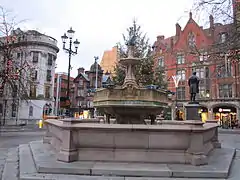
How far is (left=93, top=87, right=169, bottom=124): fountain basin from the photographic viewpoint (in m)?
8.89

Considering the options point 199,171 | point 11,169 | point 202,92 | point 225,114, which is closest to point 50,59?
point 202,92

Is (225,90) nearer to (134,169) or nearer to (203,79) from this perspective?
(203,79)

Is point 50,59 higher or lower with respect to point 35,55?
lower

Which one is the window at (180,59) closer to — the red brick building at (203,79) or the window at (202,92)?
the red brick building at (203,79)

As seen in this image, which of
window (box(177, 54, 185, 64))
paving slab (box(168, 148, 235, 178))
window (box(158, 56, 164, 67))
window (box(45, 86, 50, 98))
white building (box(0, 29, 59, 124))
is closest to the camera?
paving slab (box(168, 148, 235, 178))

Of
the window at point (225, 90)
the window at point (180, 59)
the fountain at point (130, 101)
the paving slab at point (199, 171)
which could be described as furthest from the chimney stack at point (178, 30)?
the paving slab at point (199, 171)

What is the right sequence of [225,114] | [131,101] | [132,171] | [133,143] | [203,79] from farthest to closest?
1. [203,79]
2. [225,114]
3. [131,101]
4. [133,143]
5. [132,171]

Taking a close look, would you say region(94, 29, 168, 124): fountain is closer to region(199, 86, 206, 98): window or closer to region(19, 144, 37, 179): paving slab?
region(19, 144, 37, 179): paving slab

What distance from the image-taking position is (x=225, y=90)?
4481 centimetres

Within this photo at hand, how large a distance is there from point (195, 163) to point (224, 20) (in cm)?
774

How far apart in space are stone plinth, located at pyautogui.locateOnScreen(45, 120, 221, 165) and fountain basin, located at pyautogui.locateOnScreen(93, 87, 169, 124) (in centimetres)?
230

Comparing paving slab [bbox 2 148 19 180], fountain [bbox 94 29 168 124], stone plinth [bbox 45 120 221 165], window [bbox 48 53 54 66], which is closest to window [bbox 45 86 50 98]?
window [bbox 48 53 54 66]

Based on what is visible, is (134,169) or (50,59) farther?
(50,59)

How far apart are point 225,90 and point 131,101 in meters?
40.8
